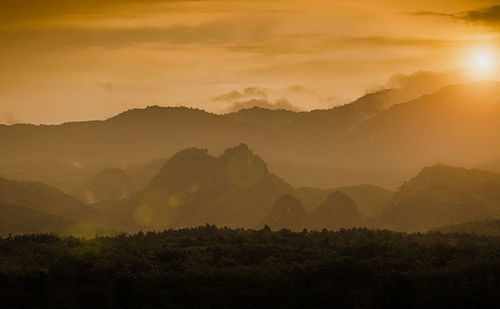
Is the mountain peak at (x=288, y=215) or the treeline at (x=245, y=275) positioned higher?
the mountain peak at (x=288, y=215)

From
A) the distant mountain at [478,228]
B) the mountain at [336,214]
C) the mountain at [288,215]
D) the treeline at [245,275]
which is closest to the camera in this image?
the treeline at [245,275]

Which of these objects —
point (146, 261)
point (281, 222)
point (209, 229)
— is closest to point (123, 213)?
point (281, 222)

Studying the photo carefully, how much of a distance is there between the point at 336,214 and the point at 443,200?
2193 centimetres

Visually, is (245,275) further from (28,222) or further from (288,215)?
(288,215)

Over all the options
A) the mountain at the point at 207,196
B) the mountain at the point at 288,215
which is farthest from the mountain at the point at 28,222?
the mountain at the point at 288,215

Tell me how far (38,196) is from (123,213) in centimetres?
2011

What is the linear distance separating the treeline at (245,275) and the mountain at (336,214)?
2720 inches

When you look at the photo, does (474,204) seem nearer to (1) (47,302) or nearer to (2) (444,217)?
(2) (444,217)

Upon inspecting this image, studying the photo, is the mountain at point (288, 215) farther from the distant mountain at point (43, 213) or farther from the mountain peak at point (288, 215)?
the distant mountain at point (43, 213)

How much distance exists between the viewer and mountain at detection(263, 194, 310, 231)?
484ft

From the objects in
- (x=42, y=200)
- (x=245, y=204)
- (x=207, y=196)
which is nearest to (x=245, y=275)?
(x=42, y=200)

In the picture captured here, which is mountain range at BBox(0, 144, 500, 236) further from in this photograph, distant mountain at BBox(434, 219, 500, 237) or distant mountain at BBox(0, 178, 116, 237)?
distant mountain at BBox(434, 219, 500, 237)

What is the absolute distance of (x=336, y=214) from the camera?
148 meters

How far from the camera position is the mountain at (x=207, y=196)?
172 metres
